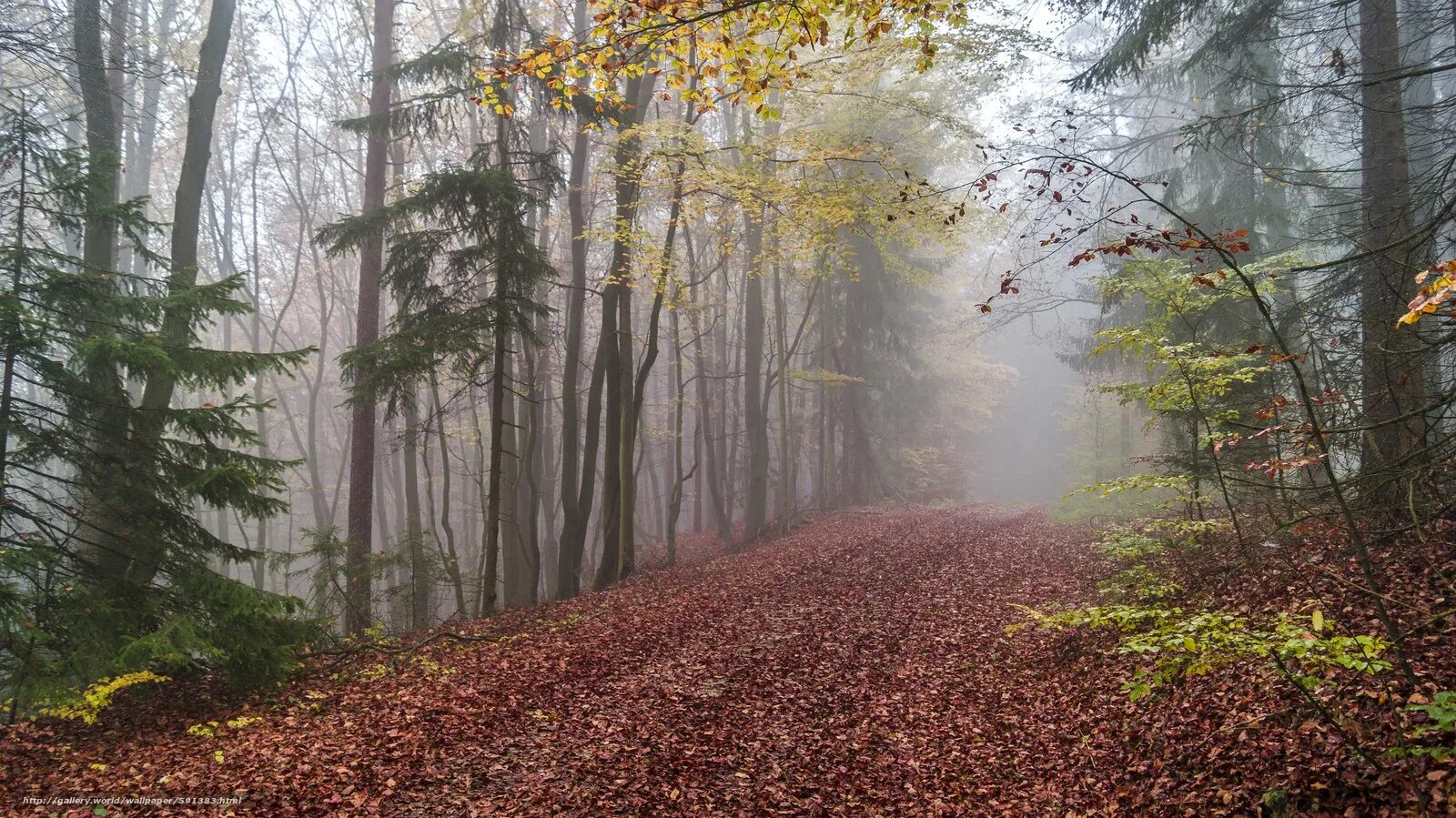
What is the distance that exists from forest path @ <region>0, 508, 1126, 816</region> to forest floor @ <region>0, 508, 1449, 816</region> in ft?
0.08

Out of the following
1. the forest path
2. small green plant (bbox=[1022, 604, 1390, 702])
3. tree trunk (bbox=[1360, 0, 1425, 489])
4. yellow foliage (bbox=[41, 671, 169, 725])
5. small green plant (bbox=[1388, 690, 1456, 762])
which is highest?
tree trunk (bbox=[1360, 0, 1425, 489])

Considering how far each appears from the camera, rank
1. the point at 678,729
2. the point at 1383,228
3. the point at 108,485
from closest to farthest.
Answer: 1. the point at 678,729
2. the point at 108,485
3. the point at 1383,228

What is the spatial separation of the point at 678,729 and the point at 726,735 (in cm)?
42

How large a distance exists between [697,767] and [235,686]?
190 inches

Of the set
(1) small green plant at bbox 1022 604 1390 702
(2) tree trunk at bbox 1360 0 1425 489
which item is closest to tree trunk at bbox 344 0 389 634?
(1) small green plant at bbox 1022 604 1390 702

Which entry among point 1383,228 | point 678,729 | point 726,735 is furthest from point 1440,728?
point 1383,228

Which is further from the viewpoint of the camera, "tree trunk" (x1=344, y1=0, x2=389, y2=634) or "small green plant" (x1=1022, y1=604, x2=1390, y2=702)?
"tree trunk" (x1=344, y1=0, x2=389, y2=634)

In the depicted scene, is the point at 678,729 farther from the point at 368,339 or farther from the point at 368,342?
the point at 368,339

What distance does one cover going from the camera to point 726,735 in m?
5.89

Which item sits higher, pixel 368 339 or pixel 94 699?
pixel 368 339

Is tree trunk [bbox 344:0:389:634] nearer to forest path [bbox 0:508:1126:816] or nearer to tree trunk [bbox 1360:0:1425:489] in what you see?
forest path [bbox 0:508:1126:816]

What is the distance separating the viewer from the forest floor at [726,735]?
452 centimetres

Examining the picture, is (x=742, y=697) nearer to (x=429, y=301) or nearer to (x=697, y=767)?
(x=697, y=767)

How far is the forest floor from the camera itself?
4520 mm
